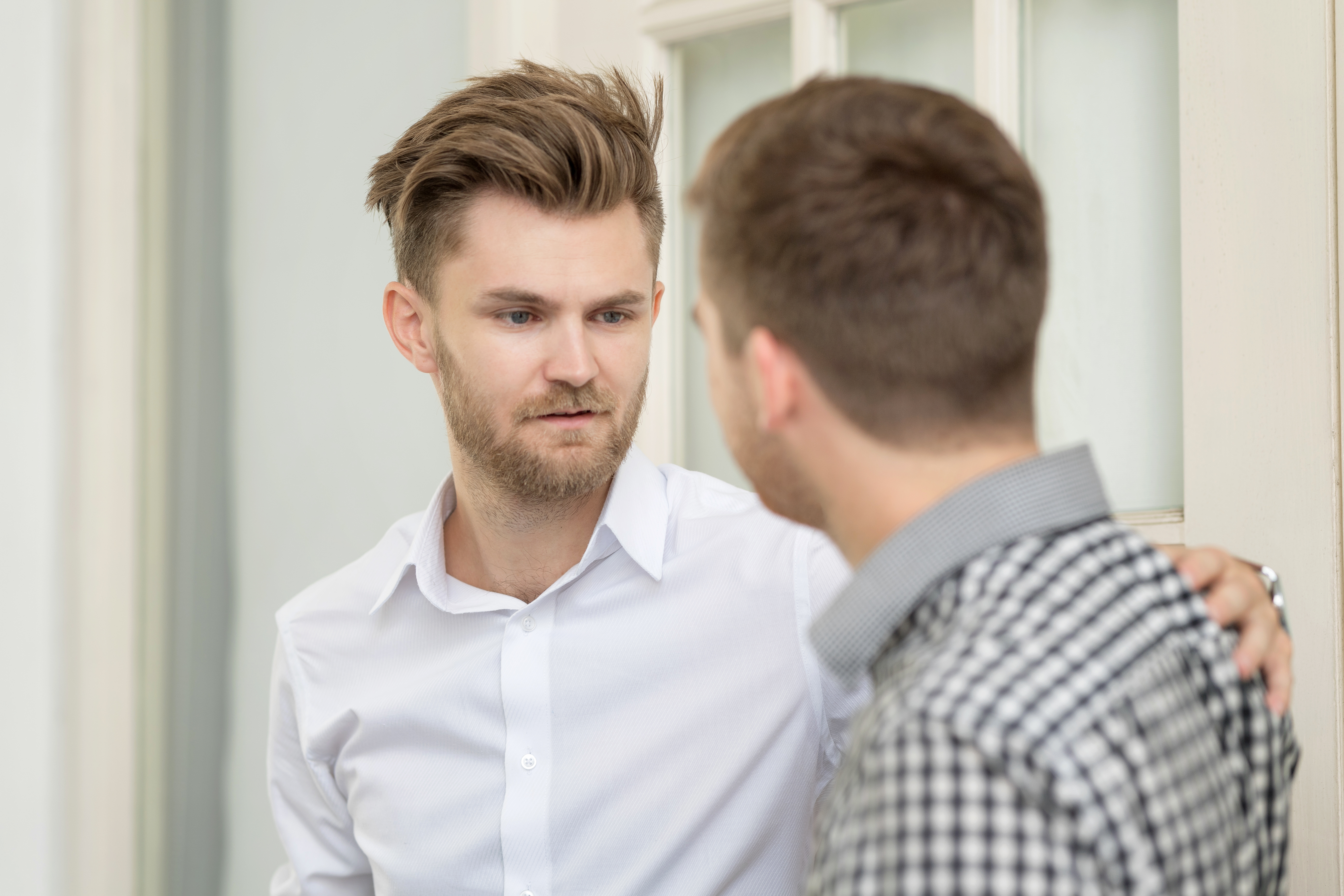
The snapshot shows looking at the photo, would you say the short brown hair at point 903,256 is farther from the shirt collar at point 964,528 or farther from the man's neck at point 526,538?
the man's neck at point 526,538

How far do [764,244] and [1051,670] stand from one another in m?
0.29

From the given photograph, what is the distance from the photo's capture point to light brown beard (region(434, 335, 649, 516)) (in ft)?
4.07

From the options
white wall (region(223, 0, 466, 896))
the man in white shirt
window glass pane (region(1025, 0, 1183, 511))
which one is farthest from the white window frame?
white wall (region(223, 0, 466, 896))

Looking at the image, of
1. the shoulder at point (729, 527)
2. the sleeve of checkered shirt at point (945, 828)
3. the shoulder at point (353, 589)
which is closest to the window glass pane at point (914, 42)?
the shoulder at point (729, 527)

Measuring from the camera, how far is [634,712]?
3.92ft

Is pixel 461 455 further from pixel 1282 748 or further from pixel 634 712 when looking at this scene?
pixel 1282 748

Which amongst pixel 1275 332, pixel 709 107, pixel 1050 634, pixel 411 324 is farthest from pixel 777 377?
pixel 709 107

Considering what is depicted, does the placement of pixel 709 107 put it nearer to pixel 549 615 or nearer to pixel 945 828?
pixel 549 615

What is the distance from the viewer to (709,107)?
1594mm

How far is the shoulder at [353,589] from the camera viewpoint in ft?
4.49

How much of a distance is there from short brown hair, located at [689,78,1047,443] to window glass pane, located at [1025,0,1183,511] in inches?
23.8

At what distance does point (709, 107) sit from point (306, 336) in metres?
0.81

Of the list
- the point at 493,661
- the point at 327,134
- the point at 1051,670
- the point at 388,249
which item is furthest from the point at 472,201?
the point at 1051,670

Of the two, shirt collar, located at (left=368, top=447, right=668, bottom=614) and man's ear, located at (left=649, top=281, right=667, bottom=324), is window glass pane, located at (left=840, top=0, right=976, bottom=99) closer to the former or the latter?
man's ear, located at (left=649, top=281, right=667, bottom=324)
